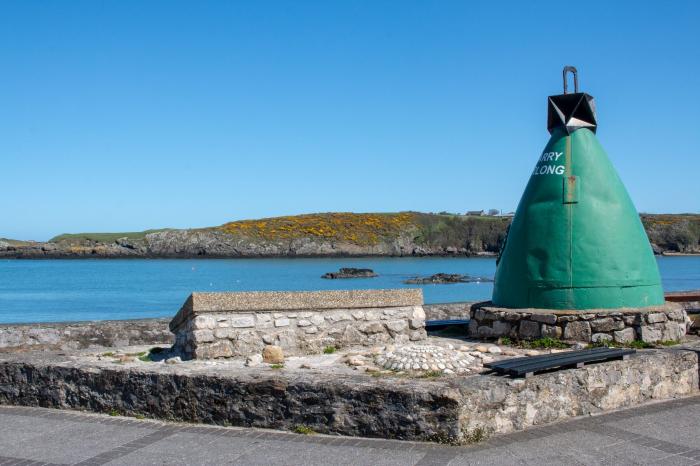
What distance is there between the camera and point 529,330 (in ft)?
33.0

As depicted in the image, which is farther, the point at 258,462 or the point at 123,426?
the point at 123,426

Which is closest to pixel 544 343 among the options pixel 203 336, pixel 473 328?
pixel 473 328

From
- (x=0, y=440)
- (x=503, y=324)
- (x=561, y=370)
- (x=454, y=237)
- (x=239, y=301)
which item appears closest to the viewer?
(x=0, y=440)

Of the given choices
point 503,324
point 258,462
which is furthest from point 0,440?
point 503,324

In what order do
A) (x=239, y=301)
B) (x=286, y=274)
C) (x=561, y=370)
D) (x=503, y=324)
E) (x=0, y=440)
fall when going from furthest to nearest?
(x=286, y=274) → (x=503, y=324) → (x=239, y=301) → (x=561, y=370) → (x=0, y=440)

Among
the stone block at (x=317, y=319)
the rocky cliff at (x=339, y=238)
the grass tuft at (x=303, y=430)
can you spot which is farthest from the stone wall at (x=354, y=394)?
the rocky cliff at (x=339, y=238)

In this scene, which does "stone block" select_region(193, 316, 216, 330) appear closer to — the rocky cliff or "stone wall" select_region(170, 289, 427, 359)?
"stone wall" select_region(170, 289, 427, 359)

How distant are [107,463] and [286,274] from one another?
2687 inches

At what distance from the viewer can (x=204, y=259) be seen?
112 m

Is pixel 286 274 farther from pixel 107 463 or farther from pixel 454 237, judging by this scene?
pixel 107 463

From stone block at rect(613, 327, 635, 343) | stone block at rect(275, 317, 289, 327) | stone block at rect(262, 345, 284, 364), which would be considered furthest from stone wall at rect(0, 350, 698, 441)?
stone block at rect(275, 317, 289, 327)

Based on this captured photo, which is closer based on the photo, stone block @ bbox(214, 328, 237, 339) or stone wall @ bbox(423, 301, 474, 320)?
stone block @ bbox(214, 328, 237, 339)

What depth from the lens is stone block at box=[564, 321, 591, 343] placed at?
31.9ft

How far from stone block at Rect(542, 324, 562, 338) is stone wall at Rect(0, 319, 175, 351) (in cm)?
614
